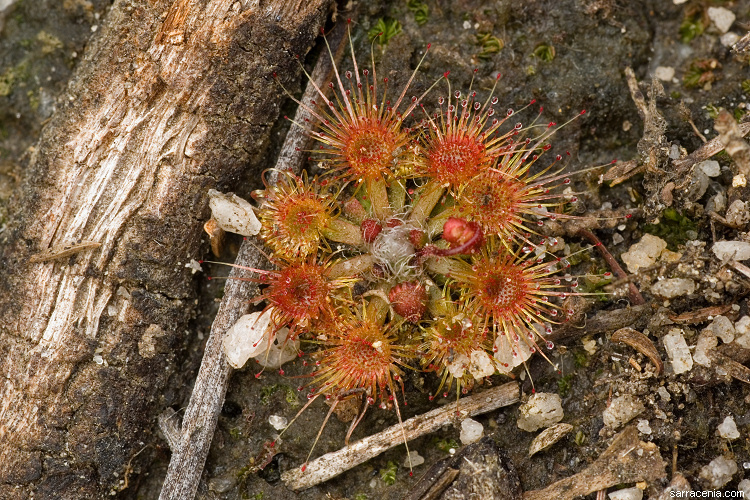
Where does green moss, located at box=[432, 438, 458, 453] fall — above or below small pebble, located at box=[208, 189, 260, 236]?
below

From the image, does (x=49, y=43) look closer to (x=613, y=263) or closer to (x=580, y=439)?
(x=613, y=263)

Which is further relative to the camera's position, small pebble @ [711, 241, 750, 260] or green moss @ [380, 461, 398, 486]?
green moss @ [380, 461, 398, 486]

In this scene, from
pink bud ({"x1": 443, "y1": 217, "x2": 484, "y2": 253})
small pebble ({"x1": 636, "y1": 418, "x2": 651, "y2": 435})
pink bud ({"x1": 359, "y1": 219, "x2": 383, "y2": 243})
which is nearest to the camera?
pink bud ({"x1": 443, "y1": 217, "x2": 484, "y2": 253})

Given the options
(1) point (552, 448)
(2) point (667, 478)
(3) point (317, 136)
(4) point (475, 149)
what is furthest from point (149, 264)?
(2) point (667, 478)

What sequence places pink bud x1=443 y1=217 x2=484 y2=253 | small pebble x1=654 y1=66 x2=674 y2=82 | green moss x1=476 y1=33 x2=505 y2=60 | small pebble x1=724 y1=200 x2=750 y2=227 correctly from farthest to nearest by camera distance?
small pebble x1=654 y1=66 x2=674 y2=82
green moss x1=476 y1=33 x2=505 y2=60
small pebble x1=724 y1=200 x2=750 y2=227
pink bud x1=443 y1=217 x2=484 y2=253

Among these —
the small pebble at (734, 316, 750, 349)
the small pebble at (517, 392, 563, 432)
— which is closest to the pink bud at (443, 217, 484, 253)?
the small pebble at (517, 392, 563, 432)

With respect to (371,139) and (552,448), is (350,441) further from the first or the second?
(371,139)

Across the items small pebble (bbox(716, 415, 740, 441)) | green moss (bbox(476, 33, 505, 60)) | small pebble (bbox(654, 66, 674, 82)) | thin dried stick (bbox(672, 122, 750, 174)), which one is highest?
green moss (bbox(476, 33, 505, 60))

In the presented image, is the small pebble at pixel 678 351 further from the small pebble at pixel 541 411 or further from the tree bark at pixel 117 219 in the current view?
the tree bark at pixel 117 219

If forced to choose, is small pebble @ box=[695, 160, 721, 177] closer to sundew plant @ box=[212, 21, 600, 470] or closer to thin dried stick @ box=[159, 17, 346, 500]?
sundew plant @ box=[212, 21, 600, 470]
